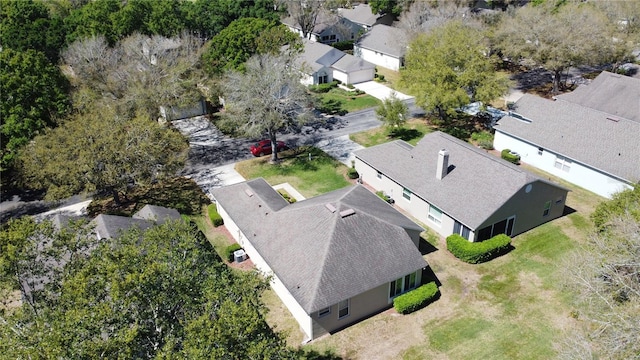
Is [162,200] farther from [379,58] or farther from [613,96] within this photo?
[379,58]

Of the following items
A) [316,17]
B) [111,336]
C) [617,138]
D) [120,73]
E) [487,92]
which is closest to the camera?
[111,336]

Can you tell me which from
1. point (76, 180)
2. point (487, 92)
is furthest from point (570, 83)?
point (76, 180)

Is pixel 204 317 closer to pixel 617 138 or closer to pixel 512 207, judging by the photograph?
pixel 512 207

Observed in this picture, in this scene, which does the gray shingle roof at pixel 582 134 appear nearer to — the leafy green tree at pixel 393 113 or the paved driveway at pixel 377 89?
the leafy green tree at pixel 393 113

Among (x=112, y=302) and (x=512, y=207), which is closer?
(x=112, y=302)

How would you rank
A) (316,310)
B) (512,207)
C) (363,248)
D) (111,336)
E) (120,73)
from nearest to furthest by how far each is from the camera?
(111,336) < (316,310) < (363,248) < (512,207) < (120,73)

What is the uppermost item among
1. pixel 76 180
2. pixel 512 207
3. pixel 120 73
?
pixel 120 73
